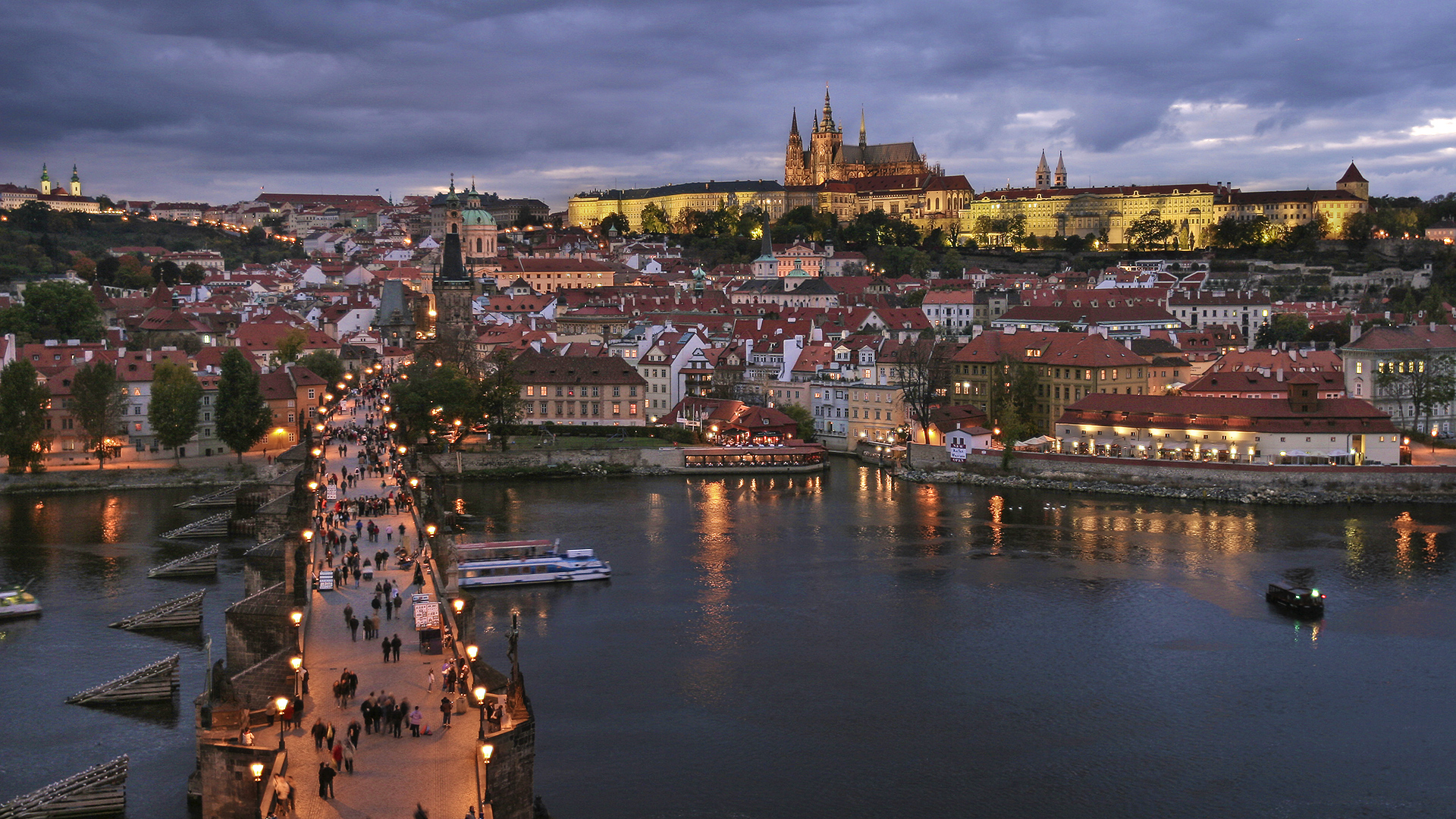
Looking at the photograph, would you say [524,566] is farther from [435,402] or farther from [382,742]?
[435,402]

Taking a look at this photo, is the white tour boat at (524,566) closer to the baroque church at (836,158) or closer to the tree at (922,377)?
the tree at (922,377)

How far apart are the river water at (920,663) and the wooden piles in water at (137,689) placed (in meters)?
0.25

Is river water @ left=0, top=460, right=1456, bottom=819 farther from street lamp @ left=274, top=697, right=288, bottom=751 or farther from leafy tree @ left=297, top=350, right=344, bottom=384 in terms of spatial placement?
leafy tree @ left=297, top=350, right=344, bottom=384

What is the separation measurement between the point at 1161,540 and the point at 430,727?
16723 millimetres

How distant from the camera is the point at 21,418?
A: 2944 cm

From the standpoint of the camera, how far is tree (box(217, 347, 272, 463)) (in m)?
31.7

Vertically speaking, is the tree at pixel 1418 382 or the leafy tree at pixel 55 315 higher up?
the leafy tree at pixel 55 315

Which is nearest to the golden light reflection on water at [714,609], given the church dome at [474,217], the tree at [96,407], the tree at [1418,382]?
the tree at [96,407]

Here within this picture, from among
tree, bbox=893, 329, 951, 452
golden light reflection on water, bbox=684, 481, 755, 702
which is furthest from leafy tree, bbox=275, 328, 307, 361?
golden light reflection on water, bbox=684, 481, 755, 702

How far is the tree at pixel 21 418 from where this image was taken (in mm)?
29172

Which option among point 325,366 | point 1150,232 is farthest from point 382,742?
point 1150,232

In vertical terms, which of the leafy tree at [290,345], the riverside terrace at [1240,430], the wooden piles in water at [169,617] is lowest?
the wooden piles in water at [169,617]

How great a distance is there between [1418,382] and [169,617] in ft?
93.3

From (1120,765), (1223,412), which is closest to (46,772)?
(1120,765)
